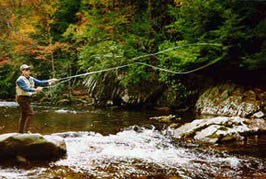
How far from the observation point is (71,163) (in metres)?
6.25

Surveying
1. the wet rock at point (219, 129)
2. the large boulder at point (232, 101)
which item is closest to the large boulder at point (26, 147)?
the wet rock at point (219, 129)

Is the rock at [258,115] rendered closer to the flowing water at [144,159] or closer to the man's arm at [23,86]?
the flowing water at [144,159]

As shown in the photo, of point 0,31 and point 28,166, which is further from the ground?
point 0,31

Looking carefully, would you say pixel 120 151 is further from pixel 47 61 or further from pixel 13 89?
pixel 13 89

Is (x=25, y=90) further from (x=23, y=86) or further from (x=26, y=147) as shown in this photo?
(x=26, y=147)

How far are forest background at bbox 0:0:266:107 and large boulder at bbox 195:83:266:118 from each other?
62 cm

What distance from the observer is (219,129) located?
348 inches

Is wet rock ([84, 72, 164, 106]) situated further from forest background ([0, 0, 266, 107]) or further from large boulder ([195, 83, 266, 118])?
large boulder ([195, 83, 266, 118])

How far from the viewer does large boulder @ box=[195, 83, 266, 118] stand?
1224 centimetres

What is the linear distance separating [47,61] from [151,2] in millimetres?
11614

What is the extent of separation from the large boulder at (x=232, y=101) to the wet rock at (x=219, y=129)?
2.28 m

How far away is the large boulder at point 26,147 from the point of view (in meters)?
6.18

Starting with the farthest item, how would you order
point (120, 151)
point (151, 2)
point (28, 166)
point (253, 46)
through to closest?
1. point (151, 2)
2. point (253, 46)
3. point (120, 151)
4. point (28, 166)

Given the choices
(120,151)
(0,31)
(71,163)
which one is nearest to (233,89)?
(120,151)
